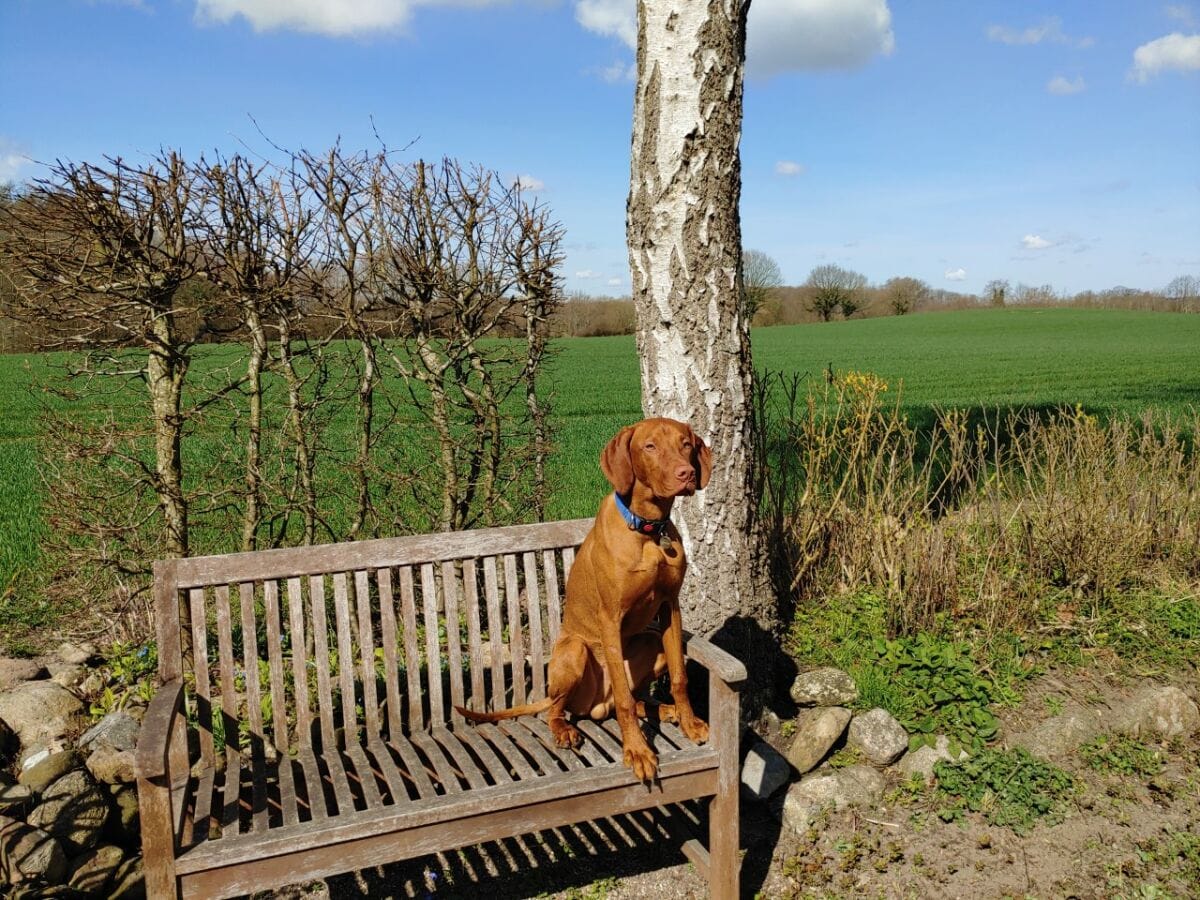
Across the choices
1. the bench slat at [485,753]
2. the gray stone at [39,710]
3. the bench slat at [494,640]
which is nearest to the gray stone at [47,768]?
the gray stone at [39,710]

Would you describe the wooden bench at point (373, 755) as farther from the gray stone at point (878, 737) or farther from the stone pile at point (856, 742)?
the gray stone at point (878, 737)

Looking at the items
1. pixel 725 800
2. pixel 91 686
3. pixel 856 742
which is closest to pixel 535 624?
pixel 725 800

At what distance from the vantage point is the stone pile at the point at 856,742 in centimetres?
399

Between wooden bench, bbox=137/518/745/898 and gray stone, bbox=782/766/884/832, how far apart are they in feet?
1.81

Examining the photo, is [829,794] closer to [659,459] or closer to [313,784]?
[659,459]

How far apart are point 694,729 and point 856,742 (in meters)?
1.34

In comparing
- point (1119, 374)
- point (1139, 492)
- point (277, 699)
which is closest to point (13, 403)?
point (277, 699)

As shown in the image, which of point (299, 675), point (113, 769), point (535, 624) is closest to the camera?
point (299, 675)

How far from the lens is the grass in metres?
7.07

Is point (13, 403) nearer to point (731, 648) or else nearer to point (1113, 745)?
point (731, 648)

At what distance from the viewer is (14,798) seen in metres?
3.36

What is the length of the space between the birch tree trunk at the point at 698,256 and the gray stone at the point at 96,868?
103 inches

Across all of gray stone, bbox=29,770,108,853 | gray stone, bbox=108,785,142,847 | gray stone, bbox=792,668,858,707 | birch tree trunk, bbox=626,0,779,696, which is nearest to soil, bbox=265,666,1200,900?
gray stone, bbox=792,668,858,707

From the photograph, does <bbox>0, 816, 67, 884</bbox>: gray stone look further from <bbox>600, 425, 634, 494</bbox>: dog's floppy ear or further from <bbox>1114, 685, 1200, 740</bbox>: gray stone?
<bbox>1114, 685, 1200, 740</bbox>: gray stone
